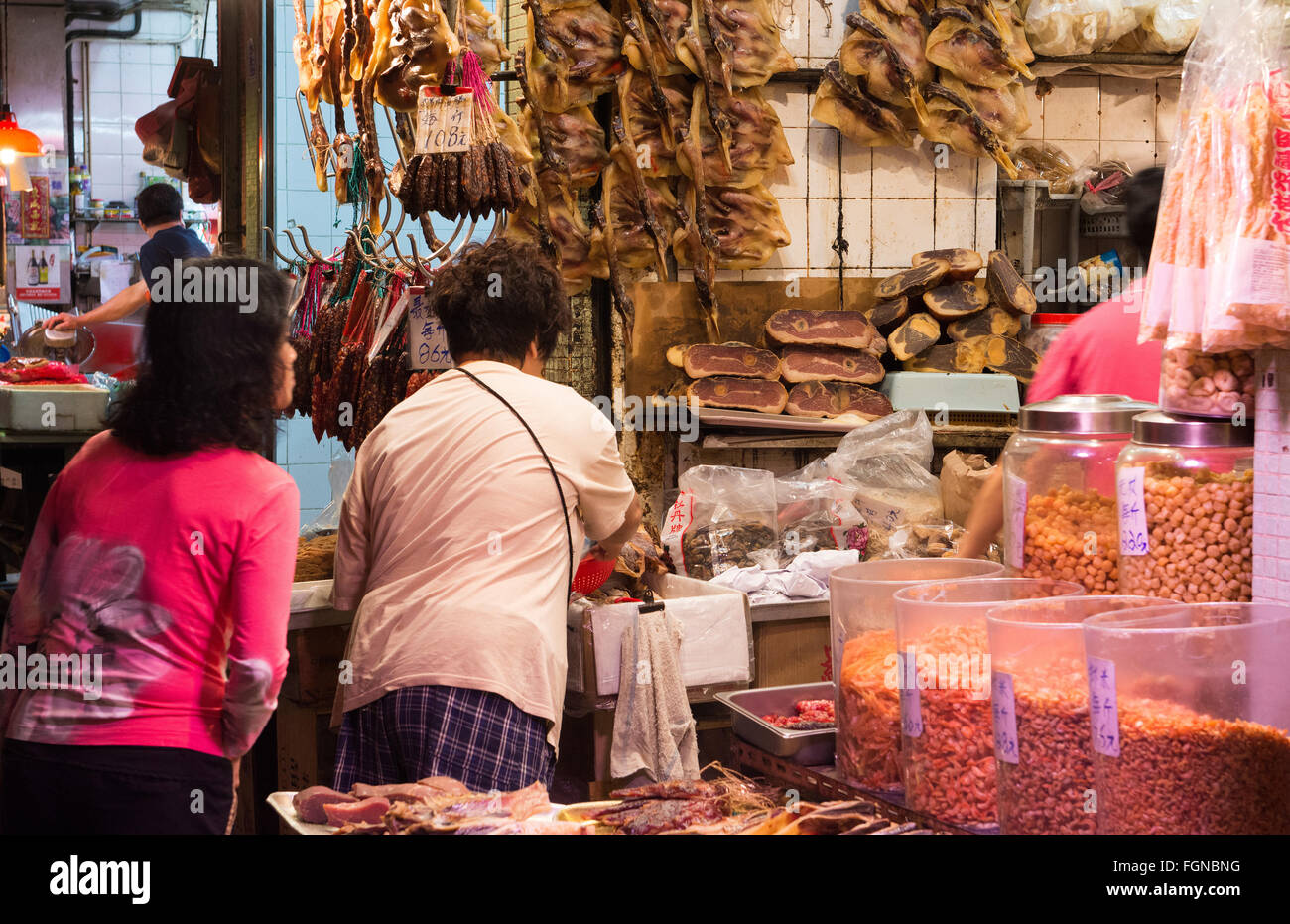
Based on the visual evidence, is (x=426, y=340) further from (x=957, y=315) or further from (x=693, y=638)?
(x=957, y=315)

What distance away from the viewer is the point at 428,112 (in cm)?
348

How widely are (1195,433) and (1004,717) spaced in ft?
1.84

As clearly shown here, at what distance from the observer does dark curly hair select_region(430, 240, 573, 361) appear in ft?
9.59

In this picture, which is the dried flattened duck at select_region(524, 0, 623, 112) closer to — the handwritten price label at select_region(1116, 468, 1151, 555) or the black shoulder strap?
the black shoulder strap

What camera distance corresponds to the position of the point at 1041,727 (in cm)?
168

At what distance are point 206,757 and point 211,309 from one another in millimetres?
737

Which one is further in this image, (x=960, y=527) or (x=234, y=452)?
(x=960, y=527)

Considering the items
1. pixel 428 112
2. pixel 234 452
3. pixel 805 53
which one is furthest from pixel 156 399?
pixel 805 53

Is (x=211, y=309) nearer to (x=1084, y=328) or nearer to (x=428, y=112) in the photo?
(x=428, y=112)

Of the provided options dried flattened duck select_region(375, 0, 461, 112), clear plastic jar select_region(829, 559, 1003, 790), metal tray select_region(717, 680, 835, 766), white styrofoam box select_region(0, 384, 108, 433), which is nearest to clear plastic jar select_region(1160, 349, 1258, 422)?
clear plastic jar select_region(829, 559, 1003, 790)

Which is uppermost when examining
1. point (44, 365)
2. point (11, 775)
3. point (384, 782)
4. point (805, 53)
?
point (805, 53)

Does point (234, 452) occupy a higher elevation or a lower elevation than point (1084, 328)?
lower

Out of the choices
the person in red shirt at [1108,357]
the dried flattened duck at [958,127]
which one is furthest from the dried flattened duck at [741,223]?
the person in red shirt at [1108,357]
